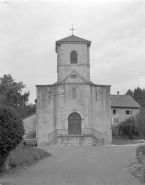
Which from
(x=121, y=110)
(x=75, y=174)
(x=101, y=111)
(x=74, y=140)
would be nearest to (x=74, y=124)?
(x=74, y=140)

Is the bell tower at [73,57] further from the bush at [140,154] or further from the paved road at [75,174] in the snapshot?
the paved road at [75,174]

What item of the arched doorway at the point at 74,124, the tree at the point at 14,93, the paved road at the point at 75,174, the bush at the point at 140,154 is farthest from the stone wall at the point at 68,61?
the paved road at the point at 75,174

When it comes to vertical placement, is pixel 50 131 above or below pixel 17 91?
below

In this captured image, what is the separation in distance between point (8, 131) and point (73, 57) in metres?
29.4

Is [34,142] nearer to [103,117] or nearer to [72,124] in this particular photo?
[72,124]

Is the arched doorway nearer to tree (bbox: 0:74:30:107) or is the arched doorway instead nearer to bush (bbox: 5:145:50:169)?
bush (bbox: 5:145:50:169)

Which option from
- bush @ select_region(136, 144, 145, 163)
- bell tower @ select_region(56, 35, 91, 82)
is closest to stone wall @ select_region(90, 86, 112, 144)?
bell tower @ select_region(56, 35, 91, 82)

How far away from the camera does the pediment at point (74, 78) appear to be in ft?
135

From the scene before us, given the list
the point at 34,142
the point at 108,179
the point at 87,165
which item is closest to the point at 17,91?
the point at 34,142

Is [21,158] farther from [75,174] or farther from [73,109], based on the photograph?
[73,109]

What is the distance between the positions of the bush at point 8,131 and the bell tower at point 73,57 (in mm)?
27522

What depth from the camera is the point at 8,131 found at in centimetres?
1426

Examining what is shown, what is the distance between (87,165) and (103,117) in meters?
24.4

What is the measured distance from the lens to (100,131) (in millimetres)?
40625
